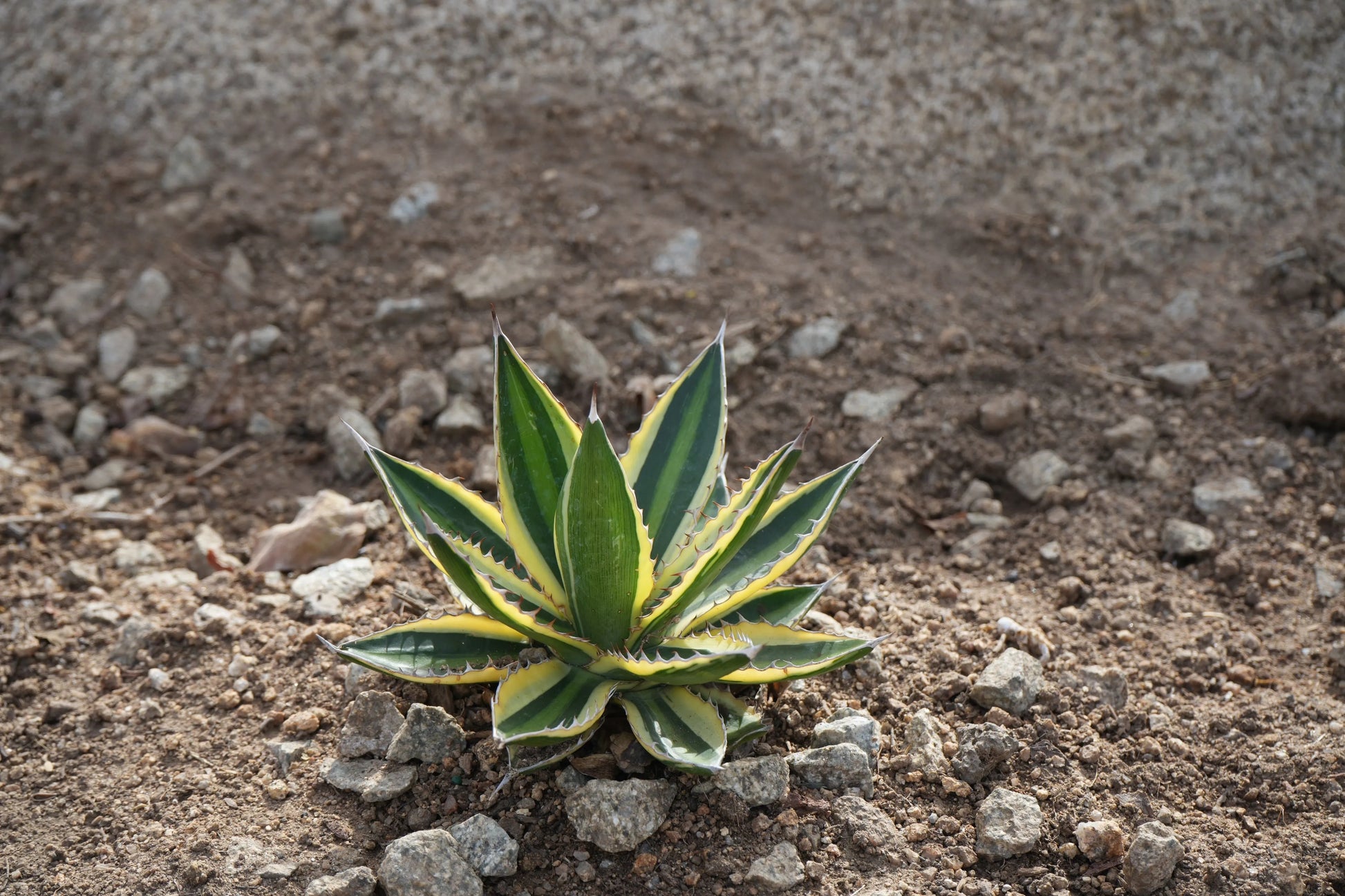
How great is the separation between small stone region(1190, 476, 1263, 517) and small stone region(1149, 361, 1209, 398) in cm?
38

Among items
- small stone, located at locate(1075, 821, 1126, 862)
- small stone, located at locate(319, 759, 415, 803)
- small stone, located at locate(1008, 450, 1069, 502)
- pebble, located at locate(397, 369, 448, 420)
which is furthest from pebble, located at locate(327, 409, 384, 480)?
small stone, located at locate(1075, 821, 1126, 862)

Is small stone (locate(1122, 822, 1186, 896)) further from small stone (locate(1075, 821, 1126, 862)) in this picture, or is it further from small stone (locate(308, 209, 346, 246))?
small stone (locate(308, 209, 346, 246))

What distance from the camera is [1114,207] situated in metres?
3.94

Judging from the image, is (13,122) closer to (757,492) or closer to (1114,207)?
(757,492)

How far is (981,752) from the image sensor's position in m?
2.35

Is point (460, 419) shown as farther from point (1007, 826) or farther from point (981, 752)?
point (1007, 826)

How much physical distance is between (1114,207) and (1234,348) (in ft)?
2.24

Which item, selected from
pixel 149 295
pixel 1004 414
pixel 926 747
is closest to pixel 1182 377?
pixel 1004 414

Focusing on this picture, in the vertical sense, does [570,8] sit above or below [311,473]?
above

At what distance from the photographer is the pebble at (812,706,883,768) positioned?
2340 mm

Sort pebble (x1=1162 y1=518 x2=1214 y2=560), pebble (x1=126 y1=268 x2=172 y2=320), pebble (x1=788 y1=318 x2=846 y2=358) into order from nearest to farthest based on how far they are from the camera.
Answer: pebble (x1=1162 y1=518 x2=1214 y2=560) → pebble (x1=788 y1=318 x2=846 y2=358) → pebble (x1=126 y1=268 x2=172 y2=320)

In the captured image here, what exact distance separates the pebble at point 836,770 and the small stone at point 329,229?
103 inches

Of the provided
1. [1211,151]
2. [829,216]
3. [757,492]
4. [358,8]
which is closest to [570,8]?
[358,8]

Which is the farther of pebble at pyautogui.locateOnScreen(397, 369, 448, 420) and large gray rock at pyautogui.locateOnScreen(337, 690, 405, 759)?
pebble at pyautogui.locateOnScreen(397, 369, 448, 420)
